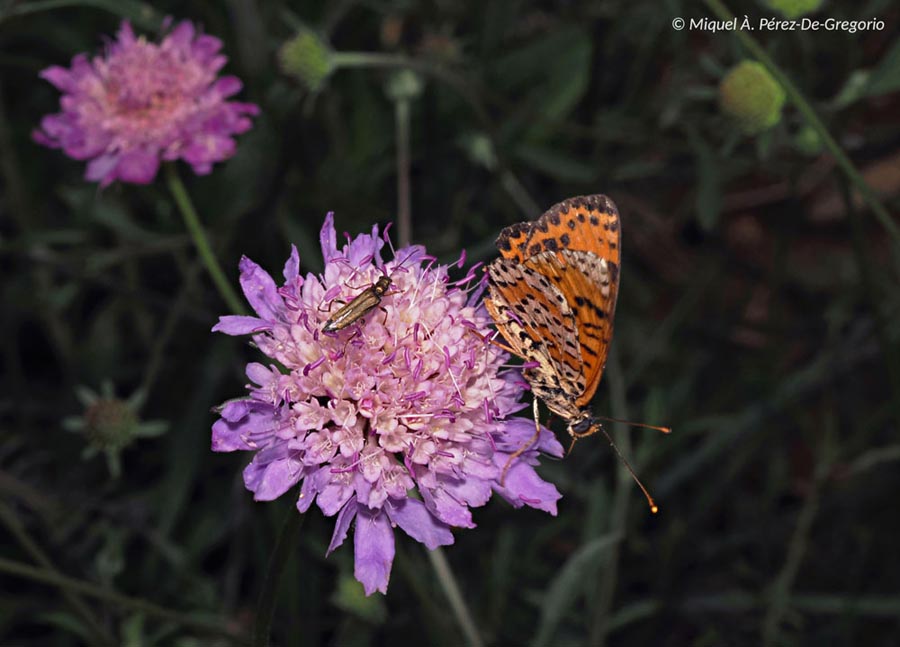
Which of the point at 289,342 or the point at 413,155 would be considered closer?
the point at 289,342

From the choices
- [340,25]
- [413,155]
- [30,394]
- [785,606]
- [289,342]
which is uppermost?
[340,25]

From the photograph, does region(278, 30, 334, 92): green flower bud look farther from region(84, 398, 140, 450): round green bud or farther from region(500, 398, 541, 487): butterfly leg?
region(500, 398, 541, 487): butterfly leg

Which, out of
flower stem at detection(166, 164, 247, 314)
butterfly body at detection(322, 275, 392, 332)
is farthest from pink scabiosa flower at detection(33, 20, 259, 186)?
butterfly body at detection(322, 275, 392, 332)

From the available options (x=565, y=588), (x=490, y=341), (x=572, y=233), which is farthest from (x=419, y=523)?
(x=565, y=588)

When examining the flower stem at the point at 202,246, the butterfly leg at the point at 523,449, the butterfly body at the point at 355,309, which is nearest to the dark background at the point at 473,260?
the flower stem at the point at 202,246

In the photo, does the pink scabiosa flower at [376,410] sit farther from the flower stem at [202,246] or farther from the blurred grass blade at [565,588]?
the blurred grass blade at [565,588]

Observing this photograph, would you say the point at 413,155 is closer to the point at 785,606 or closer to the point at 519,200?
the point at 519,200

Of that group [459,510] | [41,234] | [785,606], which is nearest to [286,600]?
[459,510]
